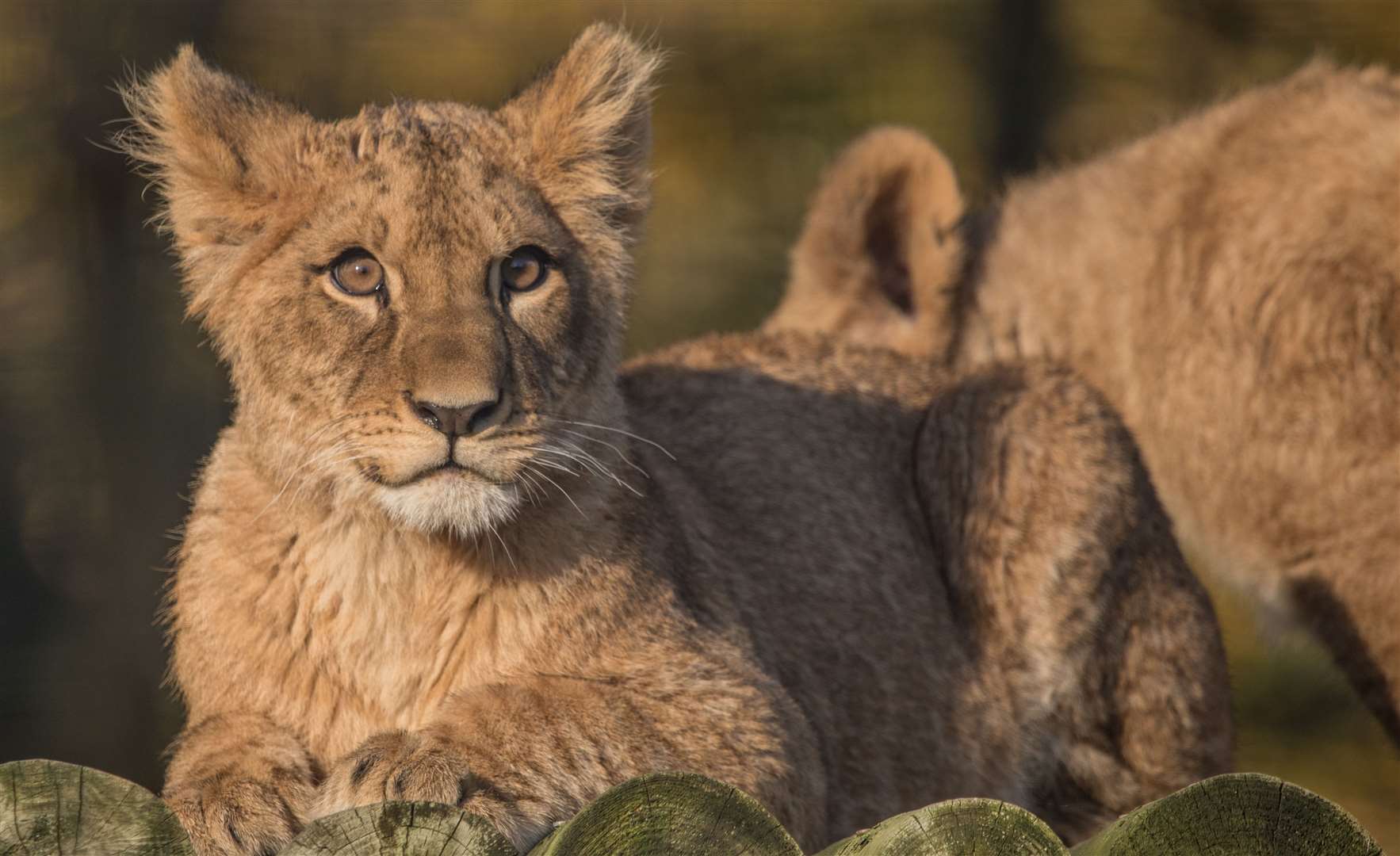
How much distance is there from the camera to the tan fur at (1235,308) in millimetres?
6293

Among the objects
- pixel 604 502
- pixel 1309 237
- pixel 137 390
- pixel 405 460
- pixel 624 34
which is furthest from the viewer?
pixel 137 390

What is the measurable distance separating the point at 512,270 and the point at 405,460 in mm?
469

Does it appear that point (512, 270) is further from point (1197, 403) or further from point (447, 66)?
point (447, 66)

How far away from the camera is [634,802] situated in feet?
8.23

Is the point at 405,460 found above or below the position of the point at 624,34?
below

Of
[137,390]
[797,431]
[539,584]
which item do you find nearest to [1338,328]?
[797,431]

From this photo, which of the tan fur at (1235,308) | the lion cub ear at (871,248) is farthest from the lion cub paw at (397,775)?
the lion cub ear at (871,248)

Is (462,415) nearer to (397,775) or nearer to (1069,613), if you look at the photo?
(397,775)

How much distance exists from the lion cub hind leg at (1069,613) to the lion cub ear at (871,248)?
199 cm

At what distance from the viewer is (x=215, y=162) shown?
3.65 metres

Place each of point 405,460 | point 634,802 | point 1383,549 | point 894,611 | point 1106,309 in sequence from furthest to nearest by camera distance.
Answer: point 1106,309 → point 1383,549 → point 894,611 → point 405,460 → point 634,802

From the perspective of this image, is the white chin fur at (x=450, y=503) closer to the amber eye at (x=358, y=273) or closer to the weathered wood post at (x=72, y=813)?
the amber eye at (x=358, y=273)

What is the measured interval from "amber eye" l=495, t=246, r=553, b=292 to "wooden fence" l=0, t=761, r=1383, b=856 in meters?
1.30

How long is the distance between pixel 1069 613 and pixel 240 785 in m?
2.37
